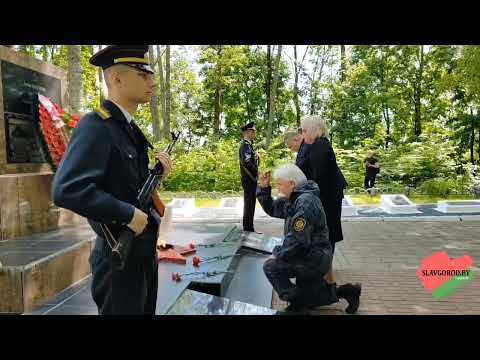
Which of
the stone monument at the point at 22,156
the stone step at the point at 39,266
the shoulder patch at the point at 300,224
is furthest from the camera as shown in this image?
the stone monument at the point at 22,156

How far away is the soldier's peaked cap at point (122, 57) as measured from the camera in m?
1.93

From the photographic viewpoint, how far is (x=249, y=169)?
739cm

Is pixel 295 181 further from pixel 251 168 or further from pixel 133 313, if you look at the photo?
pixel 251 168

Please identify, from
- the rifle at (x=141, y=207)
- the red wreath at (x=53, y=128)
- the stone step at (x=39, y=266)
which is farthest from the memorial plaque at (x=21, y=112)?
the rifle at (x=141, y=207)

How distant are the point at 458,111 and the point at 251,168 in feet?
66.8

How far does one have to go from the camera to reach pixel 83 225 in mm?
5688

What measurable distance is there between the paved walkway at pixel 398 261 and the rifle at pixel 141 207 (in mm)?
2811

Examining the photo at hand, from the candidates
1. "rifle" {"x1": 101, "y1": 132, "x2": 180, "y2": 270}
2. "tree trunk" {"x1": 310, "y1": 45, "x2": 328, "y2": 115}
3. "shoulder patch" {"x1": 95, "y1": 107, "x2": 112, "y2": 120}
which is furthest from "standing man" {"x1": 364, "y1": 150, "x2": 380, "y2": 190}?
"shoulder patch" {"x1": 95, "y1": 107, "x2": 112, "y2": 120}

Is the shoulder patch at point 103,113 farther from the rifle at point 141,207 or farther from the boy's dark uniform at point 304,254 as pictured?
the boy's dark uniform at point 304,254

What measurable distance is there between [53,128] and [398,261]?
540 centimetres

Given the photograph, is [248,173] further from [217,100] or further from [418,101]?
[418,101]

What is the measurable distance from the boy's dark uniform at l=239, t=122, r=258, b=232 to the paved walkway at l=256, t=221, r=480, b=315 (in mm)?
1548

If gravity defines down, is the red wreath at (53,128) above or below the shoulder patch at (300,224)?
above

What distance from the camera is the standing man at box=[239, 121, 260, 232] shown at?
7.28 meters
